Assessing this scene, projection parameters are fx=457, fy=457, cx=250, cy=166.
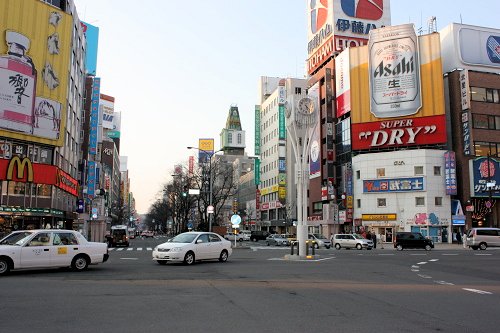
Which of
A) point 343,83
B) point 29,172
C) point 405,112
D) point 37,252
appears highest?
point 343,83

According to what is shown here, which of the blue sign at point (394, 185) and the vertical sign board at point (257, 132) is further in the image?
the vertical sign board at point (257, 132)

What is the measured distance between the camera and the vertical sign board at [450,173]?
6069 cm

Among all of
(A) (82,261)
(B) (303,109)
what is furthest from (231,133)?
(A) (82,261)

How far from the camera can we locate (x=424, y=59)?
64000 millimetres

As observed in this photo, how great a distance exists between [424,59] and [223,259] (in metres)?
51.6

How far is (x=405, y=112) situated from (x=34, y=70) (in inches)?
1850

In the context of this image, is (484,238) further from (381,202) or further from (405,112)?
(405,112)

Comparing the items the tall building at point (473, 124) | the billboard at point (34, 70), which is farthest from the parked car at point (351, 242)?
the billboard at point (34, 70)

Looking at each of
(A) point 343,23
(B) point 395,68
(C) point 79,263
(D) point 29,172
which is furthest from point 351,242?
(A) point 343,23

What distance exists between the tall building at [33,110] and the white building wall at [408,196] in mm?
40099

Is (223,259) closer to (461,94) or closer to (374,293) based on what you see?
(374,293)

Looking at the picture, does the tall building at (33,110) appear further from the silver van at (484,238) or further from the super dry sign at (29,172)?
the silver van at (484,238)

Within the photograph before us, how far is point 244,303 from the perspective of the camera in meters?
10.3

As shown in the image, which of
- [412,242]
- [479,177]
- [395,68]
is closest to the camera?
[412,242]
